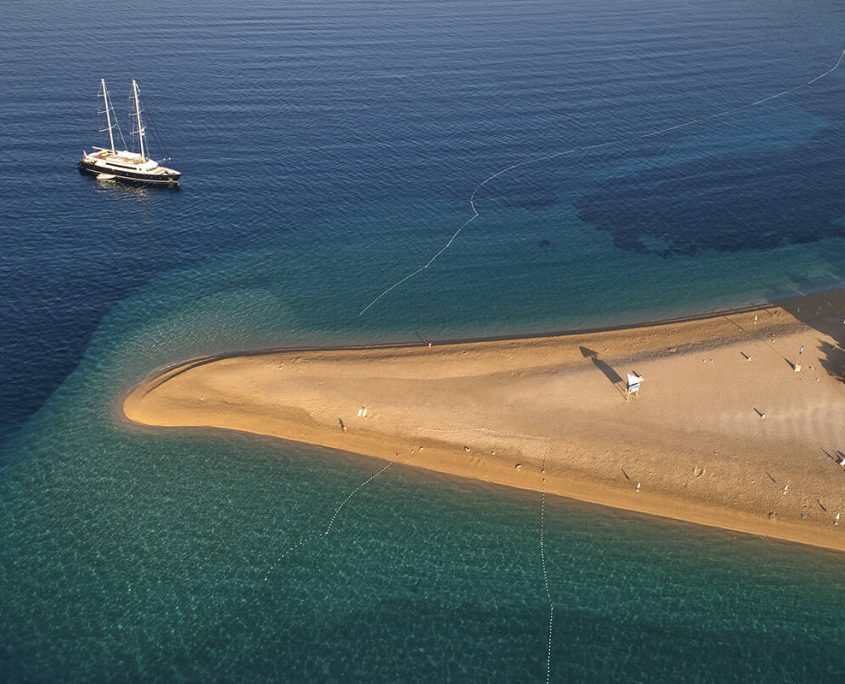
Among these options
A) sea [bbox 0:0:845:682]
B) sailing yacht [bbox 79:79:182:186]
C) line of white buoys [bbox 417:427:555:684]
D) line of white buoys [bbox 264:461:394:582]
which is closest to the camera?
line of white buoys [bbox 417:427:555:684]

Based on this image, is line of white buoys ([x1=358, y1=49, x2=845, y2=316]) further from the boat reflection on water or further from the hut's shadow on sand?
the boat reflection on water

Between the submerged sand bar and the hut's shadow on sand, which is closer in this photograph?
the submerged sand bar

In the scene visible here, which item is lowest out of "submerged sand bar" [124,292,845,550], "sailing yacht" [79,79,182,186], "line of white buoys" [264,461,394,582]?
"line of white buoys" [264,461,394,582]

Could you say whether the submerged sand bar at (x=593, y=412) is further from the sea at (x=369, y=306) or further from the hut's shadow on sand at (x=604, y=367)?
the sea at (x=369, y=306)

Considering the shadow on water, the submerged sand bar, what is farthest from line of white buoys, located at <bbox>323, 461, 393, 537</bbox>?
the shadow on water

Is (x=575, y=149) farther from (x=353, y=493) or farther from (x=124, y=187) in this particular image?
(x=353, y=493)

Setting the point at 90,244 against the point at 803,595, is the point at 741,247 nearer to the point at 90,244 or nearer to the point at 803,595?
the point at 803,595
